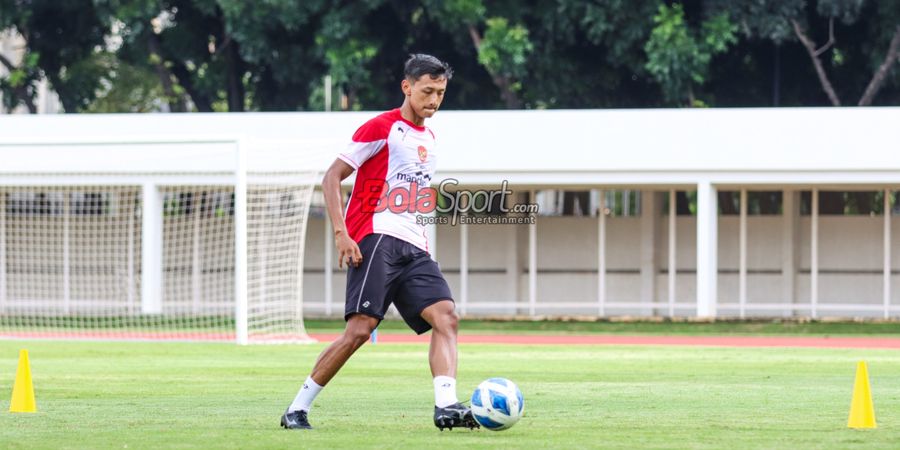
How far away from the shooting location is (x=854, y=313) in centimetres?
2644

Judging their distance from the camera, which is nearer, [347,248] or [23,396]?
[347,248]

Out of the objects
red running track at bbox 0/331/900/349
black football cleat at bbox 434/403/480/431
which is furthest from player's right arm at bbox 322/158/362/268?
red running track at bbox 0/331/900/349

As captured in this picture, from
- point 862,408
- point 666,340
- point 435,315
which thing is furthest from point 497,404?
point 666,340

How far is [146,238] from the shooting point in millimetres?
25328

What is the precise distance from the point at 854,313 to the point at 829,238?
136 centimetres

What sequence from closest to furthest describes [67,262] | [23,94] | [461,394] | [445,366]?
[445,366], [461,394], [67,262], [23,94]

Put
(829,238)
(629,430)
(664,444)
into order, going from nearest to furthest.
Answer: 1. (664,444)
2. (629,430)
3. (829,238)

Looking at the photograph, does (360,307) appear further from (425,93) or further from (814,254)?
(814,254)

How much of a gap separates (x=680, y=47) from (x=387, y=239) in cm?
2798

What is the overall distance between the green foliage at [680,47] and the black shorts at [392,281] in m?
27.6

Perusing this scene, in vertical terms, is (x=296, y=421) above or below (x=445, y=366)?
below

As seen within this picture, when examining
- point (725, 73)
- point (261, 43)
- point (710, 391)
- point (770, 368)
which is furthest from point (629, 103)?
point (710, 391)

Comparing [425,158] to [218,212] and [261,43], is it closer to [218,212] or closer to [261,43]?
[218,212]

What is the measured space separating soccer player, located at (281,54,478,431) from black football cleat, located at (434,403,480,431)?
197 mm
